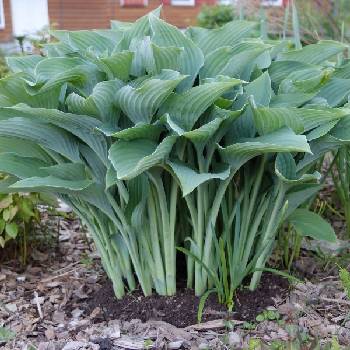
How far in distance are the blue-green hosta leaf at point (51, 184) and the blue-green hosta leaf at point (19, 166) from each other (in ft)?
0.48

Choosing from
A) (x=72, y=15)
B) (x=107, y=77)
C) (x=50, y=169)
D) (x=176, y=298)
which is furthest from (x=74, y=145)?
(x=72, y=15)

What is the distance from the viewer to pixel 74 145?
2076 mm

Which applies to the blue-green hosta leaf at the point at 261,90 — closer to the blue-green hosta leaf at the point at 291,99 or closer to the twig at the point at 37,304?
the blue-green hosta leaf at the point at 291,99

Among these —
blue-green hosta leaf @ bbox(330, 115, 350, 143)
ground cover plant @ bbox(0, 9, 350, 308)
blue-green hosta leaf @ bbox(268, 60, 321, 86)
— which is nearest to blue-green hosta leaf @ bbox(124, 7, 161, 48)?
ground cover plant @ bbox(0, 9, 350, 308)

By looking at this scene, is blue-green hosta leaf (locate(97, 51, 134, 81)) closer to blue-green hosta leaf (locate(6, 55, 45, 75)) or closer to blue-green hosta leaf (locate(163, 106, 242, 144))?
blue-green hosta leaf (locate(163, 106, 242, 144))

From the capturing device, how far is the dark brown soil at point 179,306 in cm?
220

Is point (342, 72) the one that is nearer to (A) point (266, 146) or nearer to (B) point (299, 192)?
(B) point (299, 192)

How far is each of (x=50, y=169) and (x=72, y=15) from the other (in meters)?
11.9

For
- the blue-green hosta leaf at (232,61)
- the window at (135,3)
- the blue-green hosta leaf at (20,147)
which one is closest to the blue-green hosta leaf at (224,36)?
the blue-green hosta leaf at (232,61)

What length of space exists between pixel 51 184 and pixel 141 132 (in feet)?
1.07

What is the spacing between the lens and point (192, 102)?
6.01 ft

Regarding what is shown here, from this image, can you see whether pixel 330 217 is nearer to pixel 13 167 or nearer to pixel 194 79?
pixel 194 79

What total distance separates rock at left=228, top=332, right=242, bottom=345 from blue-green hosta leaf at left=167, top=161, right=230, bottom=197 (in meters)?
0.62

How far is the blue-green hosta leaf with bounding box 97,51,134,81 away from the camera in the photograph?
1.83 m
